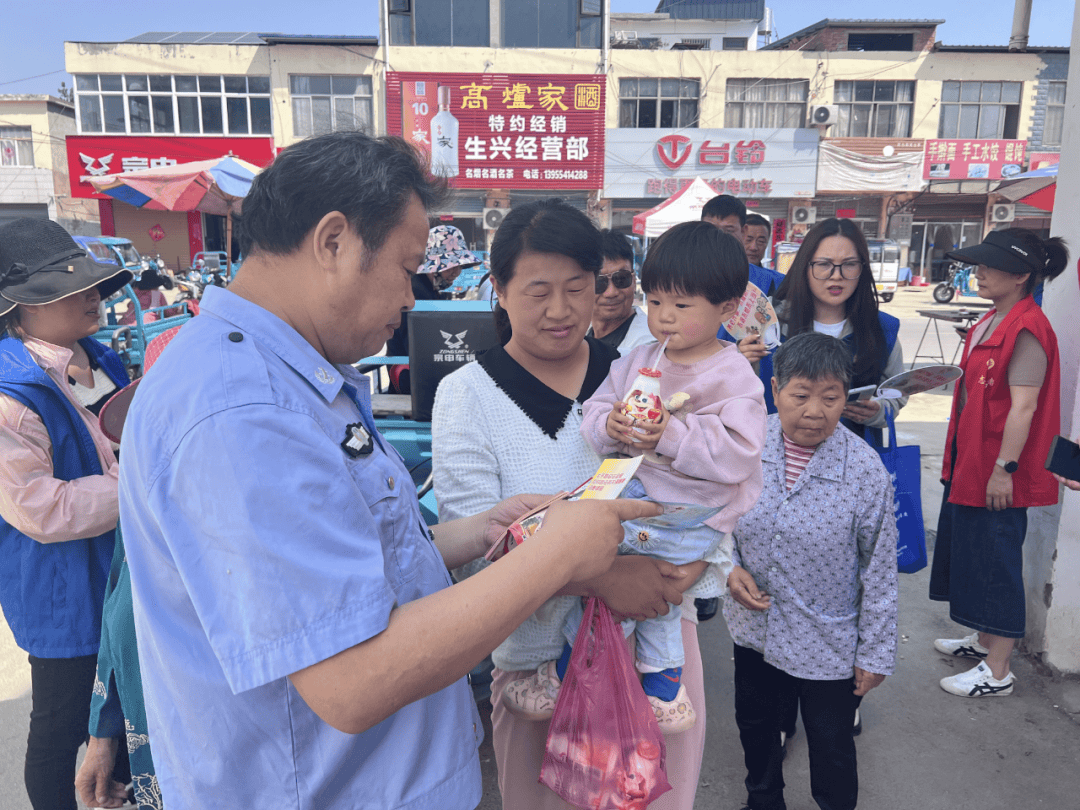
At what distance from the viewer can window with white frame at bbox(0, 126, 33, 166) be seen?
22.5 metres

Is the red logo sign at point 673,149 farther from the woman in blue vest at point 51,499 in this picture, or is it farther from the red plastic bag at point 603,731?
the red plastic bag at point 603,731

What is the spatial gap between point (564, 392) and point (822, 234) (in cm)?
181

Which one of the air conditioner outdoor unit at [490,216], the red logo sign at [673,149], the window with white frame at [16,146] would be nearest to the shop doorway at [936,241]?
the red logo sign at [673,149]

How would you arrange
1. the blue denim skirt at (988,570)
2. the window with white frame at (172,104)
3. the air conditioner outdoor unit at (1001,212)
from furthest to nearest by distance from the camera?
the air conditioner outdoor unit at (1001,212), the window with white frame at (172,104), the blue denim skirt at (988,570)

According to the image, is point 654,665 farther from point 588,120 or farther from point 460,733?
point 588,120

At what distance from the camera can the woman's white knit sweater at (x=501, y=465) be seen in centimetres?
152

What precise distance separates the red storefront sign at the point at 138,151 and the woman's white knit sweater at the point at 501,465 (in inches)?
808

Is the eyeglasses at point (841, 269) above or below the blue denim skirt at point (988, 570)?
above

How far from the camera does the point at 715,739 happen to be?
2.70 meters

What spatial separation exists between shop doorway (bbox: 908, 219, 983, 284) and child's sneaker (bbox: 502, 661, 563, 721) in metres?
24.4

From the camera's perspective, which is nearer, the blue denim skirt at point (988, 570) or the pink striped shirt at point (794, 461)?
the pink striped shirt at point (794, 461)

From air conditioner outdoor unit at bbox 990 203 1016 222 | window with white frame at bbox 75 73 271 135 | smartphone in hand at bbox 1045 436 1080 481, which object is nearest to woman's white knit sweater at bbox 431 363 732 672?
smartphone in hand at bbox 1045 436 1080 481

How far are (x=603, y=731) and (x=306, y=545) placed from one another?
90 cm

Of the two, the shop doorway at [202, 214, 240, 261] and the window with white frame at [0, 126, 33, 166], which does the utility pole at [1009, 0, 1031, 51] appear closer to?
the shop doorway at [202, 214, 240, 261]
